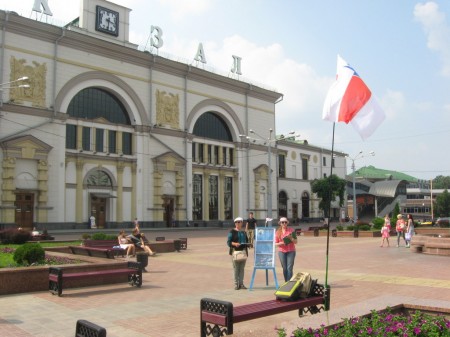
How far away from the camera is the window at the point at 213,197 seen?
51672 mm

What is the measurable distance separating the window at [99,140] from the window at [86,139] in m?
0.63

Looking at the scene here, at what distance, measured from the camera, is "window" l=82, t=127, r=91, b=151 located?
4044 cm

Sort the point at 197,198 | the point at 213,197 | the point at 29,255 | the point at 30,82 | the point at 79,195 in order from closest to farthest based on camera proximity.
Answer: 1. the point at 29,255
2. the point at 30,82
3. the point at 79,195
4. the point at 197,198
5. the point at 213,197

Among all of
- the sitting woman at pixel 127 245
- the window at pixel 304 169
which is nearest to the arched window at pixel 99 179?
the sitting woman at pixel 127 245

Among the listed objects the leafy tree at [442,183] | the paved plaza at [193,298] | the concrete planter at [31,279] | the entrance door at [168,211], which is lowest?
the paved plaza at [193,298]

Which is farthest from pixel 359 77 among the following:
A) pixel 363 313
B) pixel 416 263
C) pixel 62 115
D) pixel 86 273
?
pixel 62 115

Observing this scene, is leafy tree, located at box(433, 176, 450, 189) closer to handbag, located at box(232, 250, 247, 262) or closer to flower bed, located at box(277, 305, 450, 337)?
handbag, located at box(232, 250, 247, 262)

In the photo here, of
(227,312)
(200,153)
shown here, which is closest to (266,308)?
(227,312)

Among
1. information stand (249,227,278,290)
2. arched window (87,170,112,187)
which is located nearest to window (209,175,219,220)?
arched window (87,170,112,187)

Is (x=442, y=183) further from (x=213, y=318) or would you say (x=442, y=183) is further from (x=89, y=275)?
(x=213, y=318)

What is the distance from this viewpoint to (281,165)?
69.0m

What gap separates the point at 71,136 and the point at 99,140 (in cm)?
252

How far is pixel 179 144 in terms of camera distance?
47875 millimetres

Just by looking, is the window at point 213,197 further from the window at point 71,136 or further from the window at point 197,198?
the window at point 71,136
